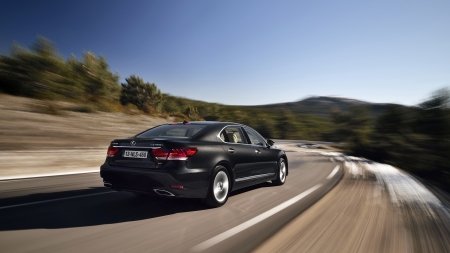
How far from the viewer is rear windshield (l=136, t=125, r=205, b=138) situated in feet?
18.9

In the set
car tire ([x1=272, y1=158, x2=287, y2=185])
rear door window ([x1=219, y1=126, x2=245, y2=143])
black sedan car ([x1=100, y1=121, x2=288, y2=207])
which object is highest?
rear door window ([x1=219, y1=126, x2=245, y2=143])

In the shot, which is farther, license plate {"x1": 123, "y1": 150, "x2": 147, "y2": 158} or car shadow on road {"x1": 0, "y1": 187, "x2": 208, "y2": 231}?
license plate {"x1": 123, "y1": 150, "x2": 147, "y2": 158}

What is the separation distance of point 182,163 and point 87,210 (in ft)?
5.63

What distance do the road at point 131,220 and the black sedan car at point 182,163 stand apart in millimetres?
391

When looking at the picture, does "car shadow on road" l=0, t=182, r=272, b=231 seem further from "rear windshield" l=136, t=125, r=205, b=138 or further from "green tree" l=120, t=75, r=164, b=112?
"green tree" l=120, t=75, r=164, b=112

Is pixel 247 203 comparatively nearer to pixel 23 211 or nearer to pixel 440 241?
pixel 440 241

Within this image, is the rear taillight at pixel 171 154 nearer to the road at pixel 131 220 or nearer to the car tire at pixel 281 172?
the road at pixel 131 220

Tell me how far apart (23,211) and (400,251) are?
5163mm

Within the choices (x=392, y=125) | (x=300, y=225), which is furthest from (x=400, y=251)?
(x=392, y=125)

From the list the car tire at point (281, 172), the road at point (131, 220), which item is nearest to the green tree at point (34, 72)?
the road at point (131, 220)

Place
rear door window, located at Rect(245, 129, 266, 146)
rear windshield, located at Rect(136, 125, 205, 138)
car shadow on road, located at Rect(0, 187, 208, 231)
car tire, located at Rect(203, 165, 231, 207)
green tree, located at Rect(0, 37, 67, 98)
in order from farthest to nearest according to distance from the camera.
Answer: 1. green tree, located at Rect(0, 37, 67, 98)
2. rear door window, located at Rect(245, 129, 266, 146)
3. rear windshield, located at Rect(136, 125, 205, 138)
4. car tire, located at Rect(203, 165, 231, 207)
5. car shadow on road, located at Rect(0, 187, 208, 231)

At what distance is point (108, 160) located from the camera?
547 centimetres

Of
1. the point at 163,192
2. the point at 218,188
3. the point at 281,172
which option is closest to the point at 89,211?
the point at 163,192

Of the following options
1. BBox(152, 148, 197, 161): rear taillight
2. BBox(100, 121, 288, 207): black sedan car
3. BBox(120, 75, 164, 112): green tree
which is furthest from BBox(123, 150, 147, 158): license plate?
BBox(120, 75, 164, 112): green tree
